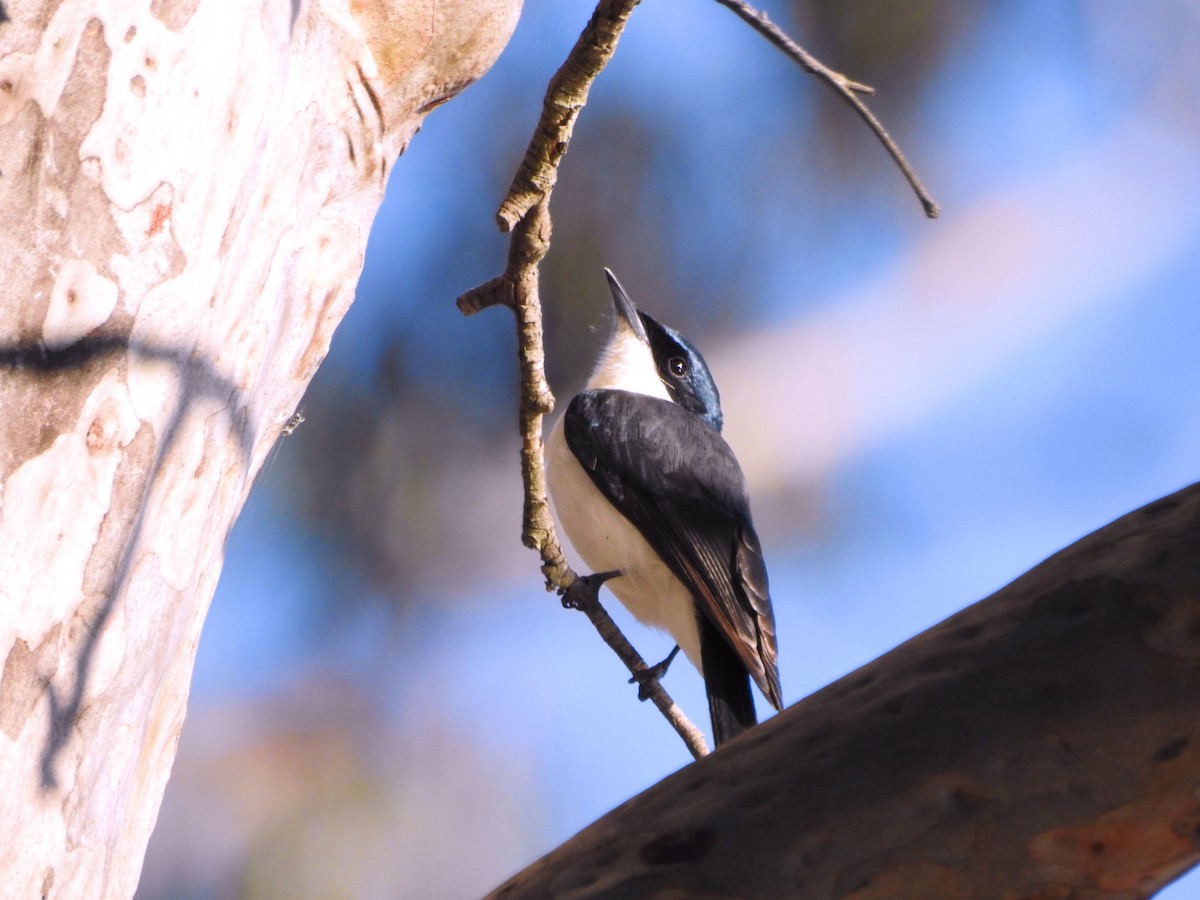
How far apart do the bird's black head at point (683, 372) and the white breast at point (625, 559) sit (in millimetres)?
569

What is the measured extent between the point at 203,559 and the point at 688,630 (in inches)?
58.0

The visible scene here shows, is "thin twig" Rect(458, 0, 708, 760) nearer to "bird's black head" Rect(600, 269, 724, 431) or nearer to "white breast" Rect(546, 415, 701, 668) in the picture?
"white breast" Rect(546, 415, 701, 668)

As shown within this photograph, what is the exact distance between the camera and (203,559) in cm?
122

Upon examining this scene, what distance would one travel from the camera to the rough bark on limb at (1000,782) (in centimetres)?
76

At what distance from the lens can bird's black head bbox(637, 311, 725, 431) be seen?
3201 mm

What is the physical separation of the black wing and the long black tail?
9cm

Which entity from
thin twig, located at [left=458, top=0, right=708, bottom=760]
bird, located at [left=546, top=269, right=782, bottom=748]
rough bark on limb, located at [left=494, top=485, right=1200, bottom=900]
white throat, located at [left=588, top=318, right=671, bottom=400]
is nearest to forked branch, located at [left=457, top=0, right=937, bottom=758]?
thin twig, located at [left=458, top=0, right=708, bottom=760]

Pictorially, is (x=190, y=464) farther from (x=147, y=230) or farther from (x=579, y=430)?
(x=579, y=430)

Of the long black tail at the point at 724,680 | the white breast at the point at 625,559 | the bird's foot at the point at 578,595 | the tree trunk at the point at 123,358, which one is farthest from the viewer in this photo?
the white breast at the point at 625,559

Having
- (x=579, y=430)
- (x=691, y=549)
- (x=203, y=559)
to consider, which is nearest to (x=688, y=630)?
(x=691, y=549)

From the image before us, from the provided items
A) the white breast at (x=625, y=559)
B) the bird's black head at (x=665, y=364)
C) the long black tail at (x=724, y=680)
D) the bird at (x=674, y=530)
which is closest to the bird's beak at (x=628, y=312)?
the bird's black head at (x=665, y=364)

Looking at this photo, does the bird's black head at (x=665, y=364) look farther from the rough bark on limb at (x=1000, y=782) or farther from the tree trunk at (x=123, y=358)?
the rough bark on limb at (x=1000, y=782)

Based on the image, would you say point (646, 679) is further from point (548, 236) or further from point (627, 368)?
point (627, 368)

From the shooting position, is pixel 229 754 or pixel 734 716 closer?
pixel 734 716
